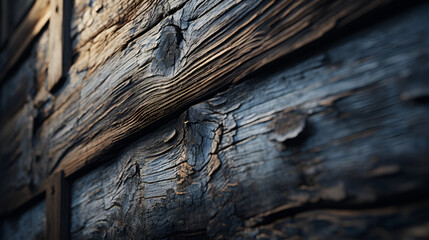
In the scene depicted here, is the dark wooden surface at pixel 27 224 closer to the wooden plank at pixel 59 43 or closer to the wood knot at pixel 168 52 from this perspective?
the wooden plank at pixel 59 43

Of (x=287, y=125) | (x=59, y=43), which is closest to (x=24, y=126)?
(x=59, y=43)

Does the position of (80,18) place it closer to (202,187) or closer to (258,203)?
(202,187)

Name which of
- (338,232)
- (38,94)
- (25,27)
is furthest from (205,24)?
(25,27)

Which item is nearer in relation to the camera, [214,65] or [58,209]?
[214,65]

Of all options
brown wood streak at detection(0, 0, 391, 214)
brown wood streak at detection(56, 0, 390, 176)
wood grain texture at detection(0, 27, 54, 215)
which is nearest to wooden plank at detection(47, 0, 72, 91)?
wood grain texture at detection(0, 27, 54, 215)

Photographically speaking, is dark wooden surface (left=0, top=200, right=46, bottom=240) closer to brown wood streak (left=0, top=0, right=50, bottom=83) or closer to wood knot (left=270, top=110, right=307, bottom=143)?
brown wood streak (left=0, top=0, right=50, bottom=83)

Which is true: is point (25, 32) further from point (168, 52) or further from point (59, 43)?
point (168, 52)
